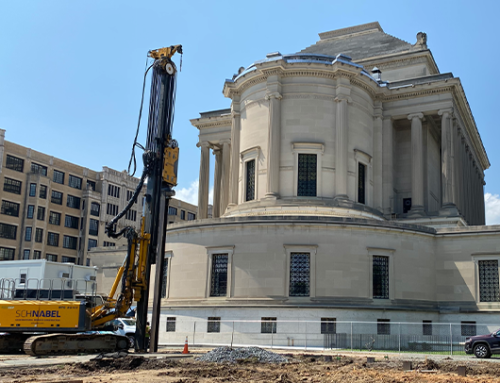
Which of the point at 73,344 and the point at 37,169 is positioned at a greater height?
the point at 37,169

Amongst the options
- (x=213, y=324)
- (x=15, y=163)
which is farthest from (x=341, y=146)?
(x=15, y=163)

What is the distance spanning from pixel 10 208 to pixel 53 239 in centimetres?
914

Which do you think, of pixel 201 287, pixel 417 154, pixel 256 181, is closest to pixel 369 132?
pixel 417 154

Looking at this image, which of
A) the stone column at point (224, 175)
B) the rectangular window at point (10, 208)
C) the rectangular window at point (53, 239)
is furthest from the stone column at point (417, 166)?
the rectangular window at point (53, 239)

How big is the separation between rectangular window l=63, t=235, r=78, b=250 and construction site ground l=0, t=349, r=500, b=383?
Answer: 75.1m

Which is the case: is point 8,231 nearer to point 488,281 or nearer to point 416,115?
point 416,115

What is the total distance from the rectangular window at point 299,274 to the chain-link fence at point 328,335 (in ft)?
7.40

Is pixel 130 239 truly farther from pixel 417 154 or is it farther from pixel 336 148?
pixel 417 154

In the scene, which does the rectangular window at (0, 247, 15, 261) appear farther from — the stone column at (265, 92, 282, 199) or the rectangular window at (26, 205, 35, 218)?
the stone column at (265, 92, 282, 199)

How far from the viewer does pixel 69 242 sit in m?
100

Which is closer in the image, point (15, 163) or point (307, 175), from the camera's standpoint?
point (307, 175)

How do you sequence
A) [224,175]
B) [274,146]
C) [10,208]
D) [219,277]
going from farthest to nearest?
[10,208] < [224,175] < [274,146] < [219,277]

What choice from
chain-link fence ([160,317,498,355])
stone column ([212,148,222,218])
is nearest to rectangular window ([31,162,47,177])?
stone column ([212,148,222,218])

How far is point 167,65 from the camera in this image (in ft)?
106
